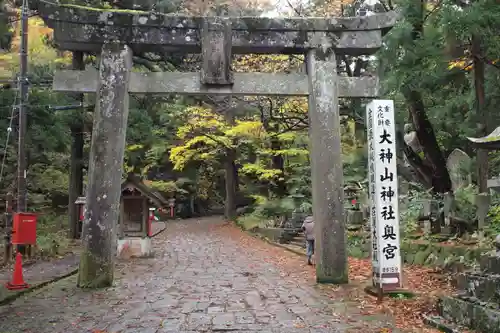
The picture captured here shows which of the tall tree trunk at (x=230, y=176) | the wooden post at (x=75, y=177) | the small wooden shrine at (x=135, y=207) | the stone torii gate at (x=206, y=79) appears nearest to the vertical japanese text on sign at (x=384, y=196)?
the stone torii gate at (x=206, y=79)

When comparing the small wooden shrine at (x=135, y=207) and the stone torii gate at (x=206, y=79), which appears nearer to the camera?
the stone torii gate at (x=206, y=79)

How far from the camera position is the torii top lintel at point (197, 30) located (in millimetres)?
10016

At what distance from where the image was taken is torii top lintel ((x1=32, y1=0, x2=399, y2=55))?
10.0 metres

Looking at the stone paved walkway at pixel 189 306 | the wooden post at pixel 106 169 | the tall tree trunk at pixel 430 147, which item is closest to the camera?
the stone paved walkway at pixel 189 306

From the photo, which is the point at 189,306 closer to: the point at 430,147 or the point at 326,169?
the point at 326,169

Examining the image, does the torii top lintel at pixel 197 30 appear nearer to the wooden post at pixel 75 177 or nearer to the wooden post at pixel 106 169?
the wooden post at pixel 106 169

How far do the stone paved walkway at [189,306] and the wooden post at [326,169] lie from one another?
2.79 ft

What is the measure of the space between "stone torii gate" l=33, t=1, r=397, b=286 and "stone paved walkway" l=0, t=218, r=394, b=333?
3.49ft

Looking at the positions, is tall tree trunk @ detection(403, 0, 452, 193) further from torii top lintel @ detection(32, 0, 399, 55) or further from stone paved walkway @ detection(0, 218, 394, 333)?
stone paved walkway @ detection(0, 218, 394, 333)

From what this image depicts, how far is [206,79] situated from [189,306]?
487 cm

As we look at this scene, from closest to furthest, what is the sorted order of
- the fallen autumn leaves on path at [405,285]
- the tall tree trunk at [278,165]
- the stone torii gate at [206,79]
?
the fallen autumn leaves on path at [405,285] < the stone torii gate at [206,79] < the tall tree trunk at [278,165]

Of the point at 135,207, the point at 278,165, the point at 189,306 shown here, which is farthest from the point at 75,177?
the point at 189,306

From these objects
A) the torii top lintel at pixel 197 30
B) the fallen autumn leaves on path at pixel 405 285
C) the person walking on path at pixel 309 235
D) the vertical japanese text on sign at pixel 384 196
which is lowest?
the fallen autumn leaves on path at pixel 405 285

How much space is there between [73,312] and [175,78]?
17.3 ft
